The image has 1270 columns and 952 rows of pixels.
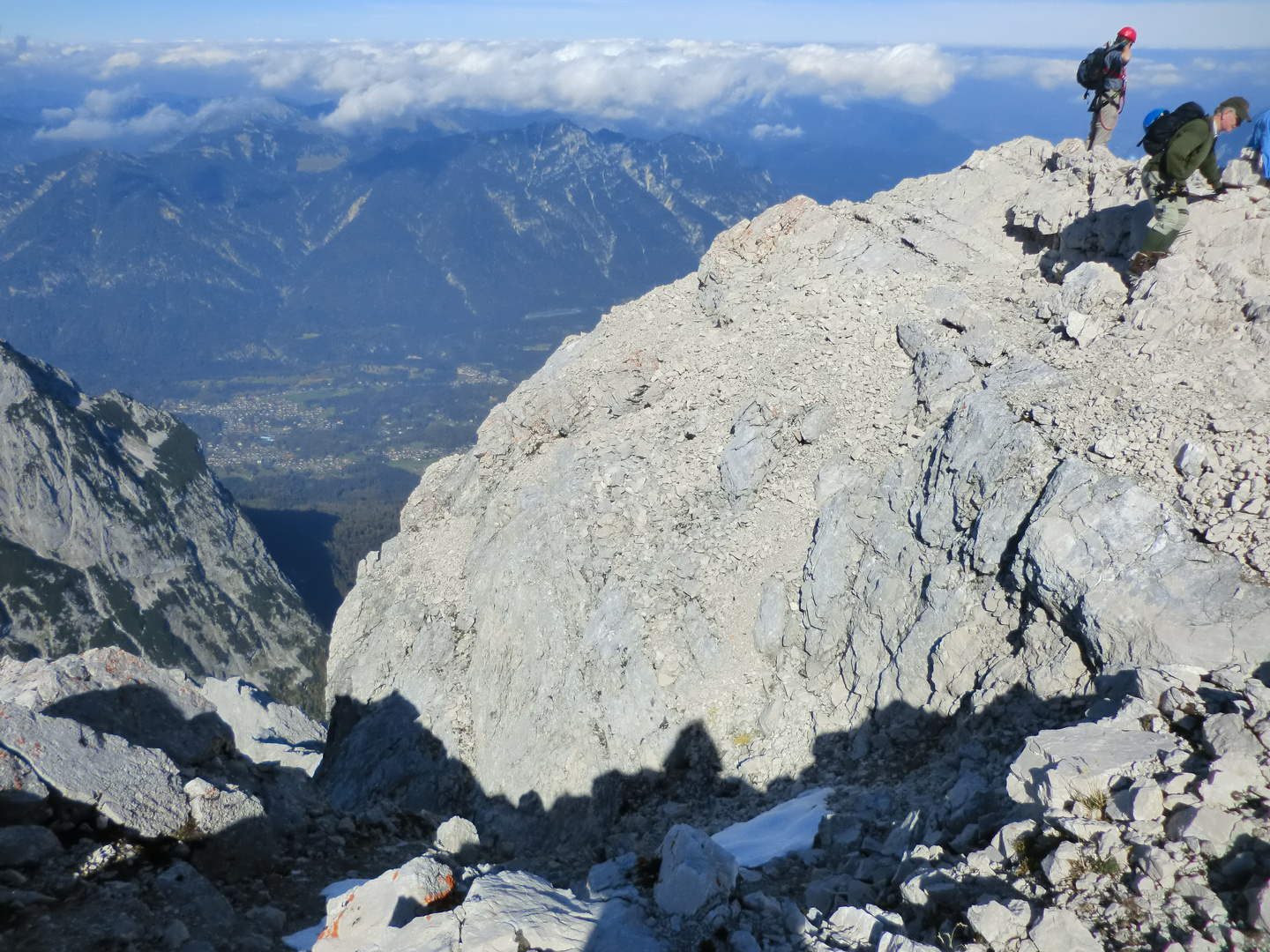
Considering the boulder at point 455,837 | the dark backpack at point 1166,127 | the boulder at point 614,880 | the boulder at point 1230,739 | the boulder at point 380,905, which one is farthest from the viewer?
the dark backpack at point 1166,127

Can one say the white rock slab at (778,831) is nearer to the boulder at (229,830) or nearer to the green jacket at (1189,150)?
the boulder at (229,830)

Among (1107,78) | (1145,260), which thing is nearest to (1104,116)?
(1107,78)

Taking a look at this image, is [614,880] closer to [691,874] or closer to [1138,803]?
[691,874]

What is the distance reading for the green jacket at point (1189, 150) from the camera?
1616cm

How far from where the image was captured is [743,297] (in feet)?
84.3

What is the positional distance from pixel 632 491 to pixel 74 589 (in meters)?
169

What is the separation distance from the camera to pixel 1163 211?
1711 cm

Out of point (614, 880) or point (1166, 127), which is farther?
point (1166, 127)

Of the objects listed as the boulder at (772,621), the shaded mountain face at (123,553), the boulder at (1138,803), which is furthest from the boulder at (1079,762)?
the shaded mountain face at (123,553)

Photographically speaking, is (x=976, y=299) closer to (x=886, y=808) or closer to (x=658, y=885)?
(x=886, y=808)

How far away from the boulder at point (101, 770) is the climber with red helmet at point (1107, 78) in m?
28.6

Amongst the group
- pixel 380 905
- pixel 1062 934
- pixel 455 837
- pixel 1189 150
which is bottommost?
pixel 455 837

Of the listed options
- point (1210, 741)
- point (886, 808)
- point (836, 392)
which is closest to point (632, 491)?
point (836, 392)

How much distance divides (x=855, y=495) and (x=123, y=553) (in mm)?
181995
